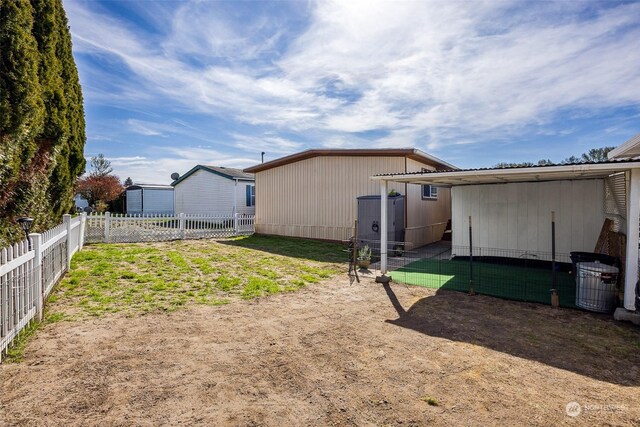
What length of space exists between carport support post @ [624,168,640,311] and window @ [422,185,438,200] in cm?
857

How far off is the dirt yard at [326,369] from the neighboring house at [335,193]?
7511 millimetres

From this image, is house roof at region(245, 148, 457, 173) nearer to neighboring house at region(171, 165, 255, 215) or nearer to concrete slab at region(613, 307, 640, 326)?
neighboring house at region(171, 165, 255, 215)

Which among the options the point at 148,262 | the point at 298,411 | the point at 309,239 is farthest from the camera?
the point at 309,239

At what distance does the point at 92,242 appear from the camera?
11.8 meters

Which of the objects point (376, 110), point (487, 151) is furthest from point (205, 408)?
point (487, 151)

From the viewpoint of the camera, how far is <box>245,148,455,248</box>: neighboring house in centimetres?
1252

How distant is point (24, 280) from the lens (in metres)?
4.10

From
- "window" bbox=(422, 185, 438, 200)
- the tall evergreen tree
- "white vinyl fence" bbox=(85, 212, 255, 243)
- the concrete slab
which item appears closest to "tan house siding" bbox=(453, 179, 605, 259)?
"window" bbox=(422, 185, 438, 200)

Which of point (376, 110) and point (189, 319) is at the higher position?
point (376, 110)

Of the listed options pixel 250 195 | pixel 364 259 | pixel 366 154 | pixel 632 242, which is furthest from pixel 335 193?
pixel 250 195

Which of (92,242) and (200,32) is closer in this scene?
(200,32)

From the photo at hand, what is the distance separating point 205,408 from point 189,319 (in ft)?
7.98

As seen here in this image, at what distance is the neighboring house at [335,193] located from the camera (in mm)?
12523

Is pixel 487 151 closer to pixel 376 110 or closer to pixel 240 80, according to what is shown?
pixel 376 110
